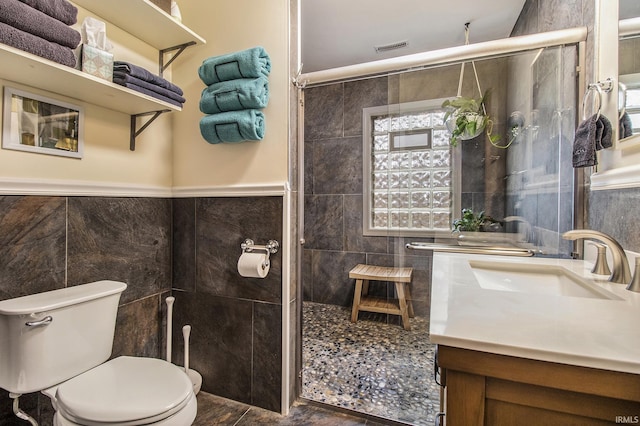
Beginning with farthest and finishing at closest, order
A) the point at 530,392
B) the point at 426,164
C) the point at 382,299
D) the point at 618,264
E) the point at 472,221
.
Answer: the point at 382,299
the point at 426,164
the point at 472,221
the point at 618,264
the point at 530,392

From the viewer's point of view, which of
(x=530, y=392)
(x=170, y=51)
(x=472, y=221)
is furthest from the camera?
(x=472, y=221)

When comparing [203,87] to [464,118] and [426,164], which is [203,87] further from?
[464,118]

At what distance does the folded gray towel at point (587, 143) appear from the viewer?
1061 millimetres

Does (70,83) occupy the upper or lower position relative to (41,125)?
upper

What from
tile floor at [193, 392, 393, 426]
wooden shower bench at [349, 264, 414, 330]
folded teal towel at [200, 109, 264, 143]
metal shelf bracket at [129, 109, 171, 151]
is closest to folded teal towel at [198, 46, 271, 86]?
folded teal towel at [200, 109, 264, 143]

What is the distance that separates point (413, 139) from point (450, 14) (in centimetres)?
93

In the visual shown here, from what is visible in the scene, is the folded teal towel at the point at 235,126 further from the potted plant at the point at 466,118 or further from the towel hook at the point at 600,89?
the towel hook at the point at 600,89

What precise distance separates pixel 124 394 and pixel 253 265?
68 cm

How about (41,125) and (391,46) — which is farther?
(391,46)

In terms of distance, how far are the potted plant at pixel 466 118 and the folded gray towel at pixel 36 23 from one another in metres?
1.97

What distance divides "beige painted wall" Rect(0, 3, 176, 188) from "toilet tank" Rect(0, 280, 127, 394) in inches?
20.4

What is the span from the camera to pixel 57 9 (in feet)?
3.30

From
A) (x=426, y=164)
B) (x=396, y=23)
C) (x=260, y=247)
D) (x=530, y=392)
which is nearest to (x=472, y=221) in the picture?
(x=426, y=164)

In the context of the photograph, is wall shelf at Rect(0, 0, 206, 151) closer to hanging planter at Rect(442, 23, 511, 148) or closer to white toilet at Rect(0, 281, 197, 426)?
white toilet at Rect(0, 281, 197, 426)
